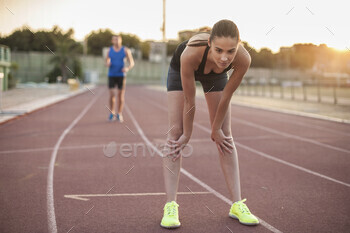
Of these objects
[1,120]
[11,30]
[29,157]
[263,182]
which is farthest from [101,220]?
[1,120]

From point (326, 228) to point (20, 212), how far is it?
2477 millimetres

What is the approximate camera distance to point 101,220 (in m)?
3.18

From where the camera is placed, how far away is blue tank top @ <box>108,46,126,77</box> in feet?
30.7

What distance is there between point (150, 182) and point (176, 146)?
1524 mm

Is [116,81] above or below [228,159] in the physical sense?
above

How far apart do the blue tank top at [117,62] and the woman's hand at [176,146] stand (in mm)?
6553

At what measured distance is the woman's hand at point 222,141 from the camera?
118 inches

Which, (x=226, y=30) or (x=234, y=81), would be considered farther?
(x=234, y=81)

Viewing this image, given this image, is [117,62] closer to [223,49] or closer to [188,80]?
[188,80]

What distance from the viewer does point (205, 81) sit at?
305 cm

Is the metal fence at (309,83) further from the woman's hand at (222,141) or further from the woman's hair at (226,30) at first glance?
the woman's hair at (226,30)

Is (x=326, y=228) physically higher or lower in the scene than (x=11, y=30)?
lower

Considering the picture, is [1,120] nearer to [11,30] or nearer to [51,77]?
[11,30]

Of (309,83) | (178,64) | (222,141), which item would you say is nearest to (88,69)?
(309,83)
